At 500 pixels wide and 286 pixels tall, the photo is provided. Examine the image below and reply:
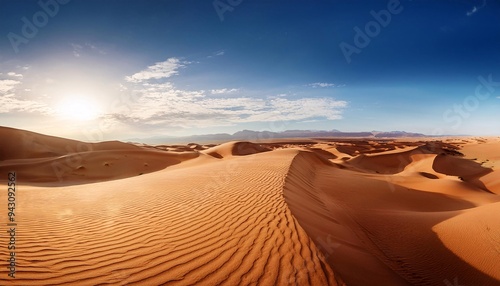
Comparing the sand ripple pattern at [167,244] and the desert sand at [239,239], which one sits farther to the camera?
the desert sand at [239,239]

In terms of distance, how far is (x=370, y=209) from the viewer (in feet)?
33.2

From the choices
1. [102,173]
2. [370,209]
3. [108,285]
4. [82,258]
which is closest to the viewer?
[108,285]

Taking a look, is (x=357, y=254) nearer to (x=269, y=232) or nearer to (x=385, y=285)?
(x=385, y=285)

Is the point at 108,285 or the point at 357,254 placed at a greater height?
the point at 108,285

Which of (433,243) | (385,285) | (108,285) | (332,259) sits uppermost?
(108,285)

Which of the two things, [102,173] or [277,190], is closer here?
[277,190]

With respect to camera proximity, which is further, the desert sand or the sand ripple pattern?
the desert sand

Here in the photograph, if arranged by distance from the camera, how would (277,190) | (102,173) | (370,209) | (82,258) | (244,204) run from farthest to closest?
1. (102,173)
2. (370,209)
3. (277,190)
4. (244,204)
5. (82,258)

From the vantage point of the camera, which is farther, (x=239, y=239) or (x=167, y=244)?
(x=239, y=239)

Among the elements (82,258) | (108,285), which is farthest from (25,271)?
(108,285)

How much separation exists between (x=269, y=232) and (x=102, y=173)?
2335 centimetres

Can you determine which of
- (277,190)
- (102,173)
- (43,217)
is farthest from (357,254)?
(102,173)

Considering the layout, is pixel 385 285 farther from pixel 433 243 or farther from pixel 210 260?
pixel 433 243

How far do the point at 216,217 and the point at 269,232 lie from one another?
1456 mm
